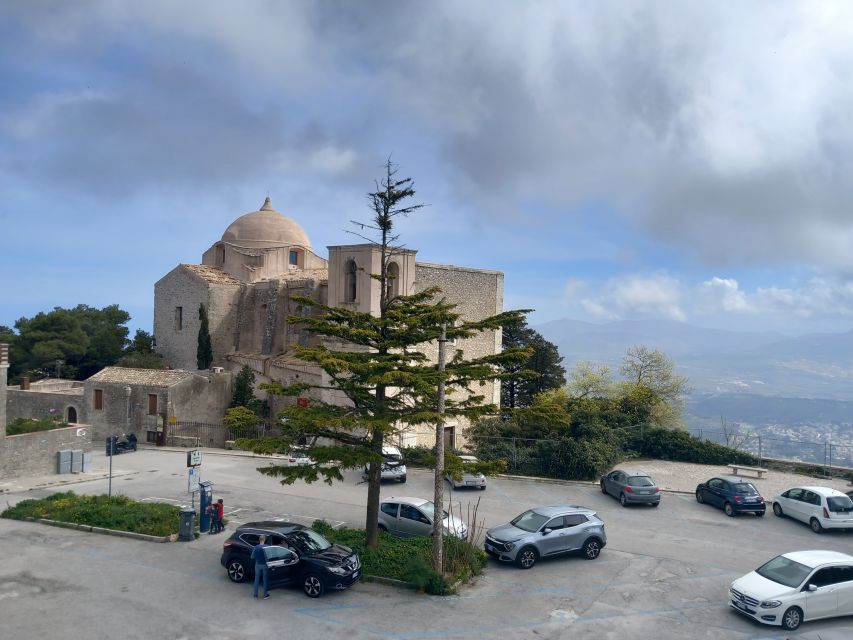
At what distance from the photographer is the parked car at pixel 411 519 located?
19.3 meters

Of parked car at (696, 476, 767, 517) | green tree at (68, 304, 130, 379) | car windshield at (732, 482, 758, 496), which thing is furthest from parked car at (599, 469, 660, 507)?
green tree at (68, 304, 130, 379)

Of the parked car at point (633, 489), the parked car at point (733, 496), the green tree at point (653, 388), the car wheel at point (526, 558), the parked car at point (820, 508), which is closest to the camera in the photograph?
the car wheel at point (526, 558)

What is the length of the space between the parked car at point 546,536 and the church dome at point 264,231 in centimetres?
4249

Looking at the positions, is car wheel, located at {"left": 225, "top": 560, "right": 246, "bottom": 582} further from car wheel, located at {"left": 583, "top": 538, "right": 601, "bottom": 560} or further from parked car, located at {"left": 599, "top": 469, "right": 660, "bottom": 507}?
parked car, located at {"left": 599, "top": 469, "right": 660, "bottom": 507}

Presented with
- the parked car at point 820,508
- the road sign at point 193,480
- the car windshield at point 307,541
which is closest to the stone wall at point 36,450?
the road sign at point 193,480

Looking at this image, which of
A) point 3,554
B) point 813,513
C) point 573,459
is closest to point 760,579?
point 813,513

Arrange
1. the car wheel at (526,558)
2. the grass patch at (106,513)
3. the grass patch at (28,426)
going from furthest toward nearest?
the grass patch at (28,426) < the grass patch at (106,513) < the car wheel at (526,558)

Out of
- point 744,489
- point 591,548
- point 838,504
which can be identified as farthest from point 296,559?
point 838,504

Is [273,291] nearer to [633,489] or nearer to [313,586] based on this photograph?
[633,489]

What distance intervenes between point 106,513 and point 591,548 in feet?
48.3

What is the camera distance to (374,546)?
57.8 feet

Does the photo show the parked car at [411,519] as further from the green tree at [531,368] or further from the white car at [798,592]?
the green tree at [531,368]

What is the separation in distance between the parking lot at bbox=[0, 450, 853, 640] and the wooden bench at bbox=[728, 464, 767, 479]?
6.39m

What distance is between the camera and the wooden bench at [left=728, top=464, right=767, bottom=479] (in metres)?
29.3
